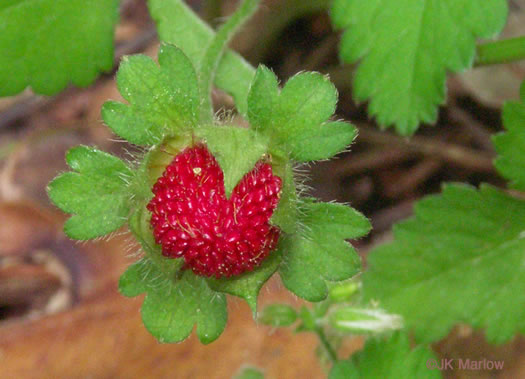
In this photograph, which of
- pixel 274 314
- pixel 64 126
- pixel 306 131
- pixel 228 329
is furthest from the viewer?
pixel 64 126

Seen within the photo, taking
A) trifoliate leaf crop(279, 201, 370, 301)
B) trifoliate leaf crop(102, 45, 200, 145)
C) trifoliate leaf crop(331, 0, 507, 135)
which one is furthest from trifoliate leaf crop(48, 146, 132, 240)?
trifoliate leaf crop(331, 0, 507, 135)

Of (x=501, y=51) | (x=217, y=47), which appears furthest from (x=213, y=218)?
(x=501, y=51)

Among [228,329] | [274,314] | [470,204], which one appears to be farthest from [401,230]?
[228,329]

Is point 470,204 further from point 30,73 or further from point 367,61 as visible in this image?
point 30,73

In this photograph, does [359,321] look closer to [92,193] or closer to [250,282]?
[250,282]

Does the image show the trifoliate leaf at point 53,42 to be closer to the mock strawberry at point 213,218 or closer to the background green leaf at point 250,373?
the mock strawberry at point 213,218

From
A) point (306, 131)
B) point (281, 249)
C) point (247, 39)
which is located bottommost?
point (247, 39)

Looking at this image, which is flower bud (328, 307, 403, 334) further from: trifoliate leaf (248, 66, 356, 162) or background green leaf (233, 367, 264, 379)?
trifoliate leaf (248, 66, 356, 162)
